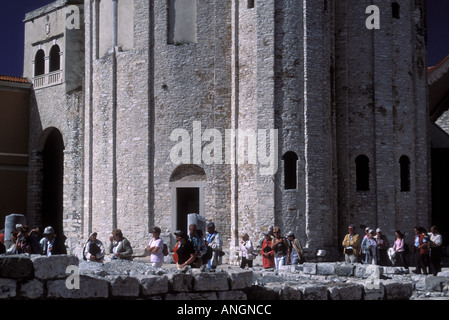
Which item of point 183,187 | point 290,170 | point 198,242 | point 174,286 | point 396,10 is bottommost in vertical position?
point 174,286

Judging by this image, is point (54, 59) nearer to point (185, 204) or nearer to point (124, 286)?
point (185, 204)

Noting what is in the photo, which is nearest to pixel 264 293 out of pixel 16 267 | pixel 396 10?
pixel 16 267

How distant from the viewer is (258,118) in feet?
68.2

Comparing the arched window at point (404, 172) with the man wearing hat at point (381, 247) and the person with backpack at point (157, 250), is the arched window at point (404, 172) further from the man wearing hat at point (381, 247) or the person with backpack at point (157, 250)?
the person with backpack at point (157, 250)

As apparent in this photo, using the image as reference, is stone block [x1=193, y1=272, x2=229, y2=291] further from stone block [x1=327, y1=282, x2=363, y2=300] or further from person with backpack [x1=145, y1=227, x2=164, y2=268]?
person with backpack [x1=145, y1=227, x2=164, y2=268]

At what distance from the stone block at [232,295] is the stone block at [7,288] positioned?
3.10 meters

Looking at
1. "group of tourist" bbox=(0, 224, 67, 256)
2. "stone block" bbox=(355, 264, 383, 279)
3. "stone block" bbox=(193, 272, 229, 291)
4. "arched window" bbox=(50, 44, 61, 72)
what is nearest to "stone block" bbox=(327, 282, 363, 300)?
"stone block" bbox=(193, 272, 229, 291)

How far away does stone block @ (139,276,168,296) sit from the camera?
1023 centimetres

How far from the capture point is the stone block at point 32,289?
924 centimetres

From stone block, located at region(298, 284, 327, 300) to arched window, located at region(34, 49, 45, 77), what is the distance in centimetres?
2074

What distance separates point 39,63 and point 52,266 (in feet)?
69.6

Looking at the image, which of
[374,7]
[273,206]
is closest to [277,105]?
[273,206]

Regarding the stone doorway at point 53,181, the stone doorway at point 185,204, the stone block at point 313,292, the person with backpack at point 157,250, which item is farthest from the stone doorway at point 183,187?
the stone block at point 313,292
